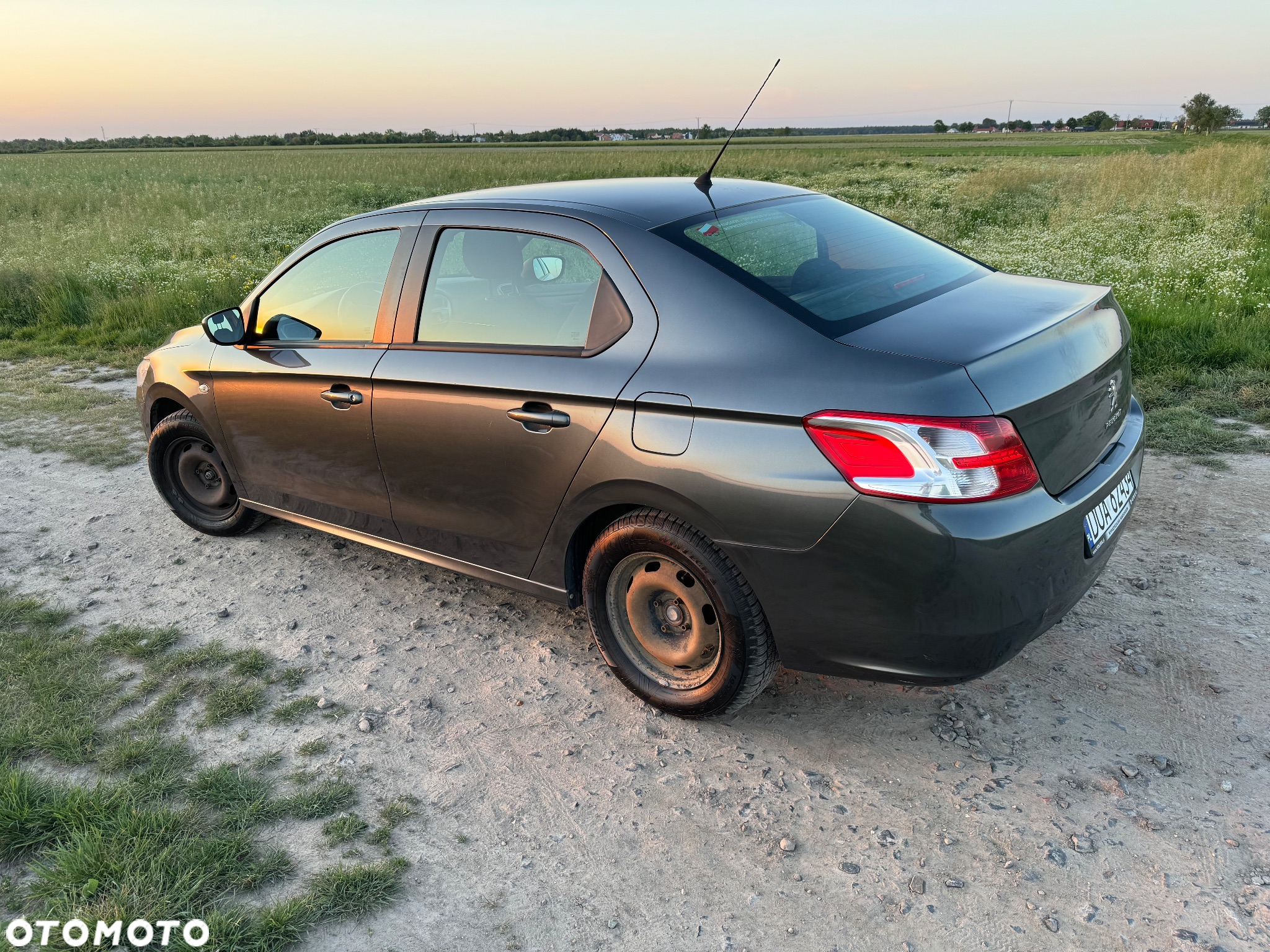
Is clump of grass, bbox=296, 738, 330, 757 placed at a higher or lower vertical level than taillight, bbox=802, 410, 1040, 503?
lower

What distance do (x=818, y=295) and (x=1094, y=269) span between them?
7971mm

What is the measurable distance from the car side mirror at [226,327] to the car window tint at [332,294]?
8 centimetres

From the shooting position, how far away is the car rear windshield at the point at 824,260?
2.69 metres

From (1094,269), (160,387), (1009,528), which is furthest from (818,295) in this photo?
(1094,269)

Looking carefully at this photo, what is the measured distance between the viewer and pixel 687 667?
118 inches

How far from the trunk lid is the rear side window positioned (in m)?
0.87

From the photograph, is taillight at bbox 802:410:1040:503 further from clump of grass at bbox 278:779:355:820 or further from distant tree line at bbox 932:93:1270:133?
distant tree line at bbox 932:93:1270:133

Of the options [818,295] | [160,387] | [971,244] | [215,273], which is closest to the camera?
[818,295]

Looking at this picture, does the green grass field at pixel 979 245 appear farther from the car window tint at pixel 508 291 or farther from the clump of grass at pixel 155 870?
the clump of grass at pixel 155 870

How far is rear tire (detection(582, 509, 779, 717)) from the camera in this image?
270 cm

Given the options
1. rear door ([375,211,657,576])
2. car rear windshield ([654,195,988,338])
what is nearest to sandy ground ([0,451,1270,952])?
rear door ([375,211,657,576])

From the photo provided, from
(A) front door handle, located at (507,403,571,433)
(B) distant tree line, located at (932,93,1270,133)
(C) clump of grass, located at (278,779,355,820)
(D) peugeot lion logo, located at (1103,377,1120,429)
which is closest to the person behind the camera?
(C) clump of grass, located at (278,779,355,820)

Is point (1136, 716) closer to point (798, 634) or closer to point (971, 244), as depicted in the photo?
point (798, 634)

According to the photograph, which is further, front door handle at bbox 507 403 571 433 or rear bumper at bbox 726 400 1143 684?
front door handle at bbox 507 403 571 433
